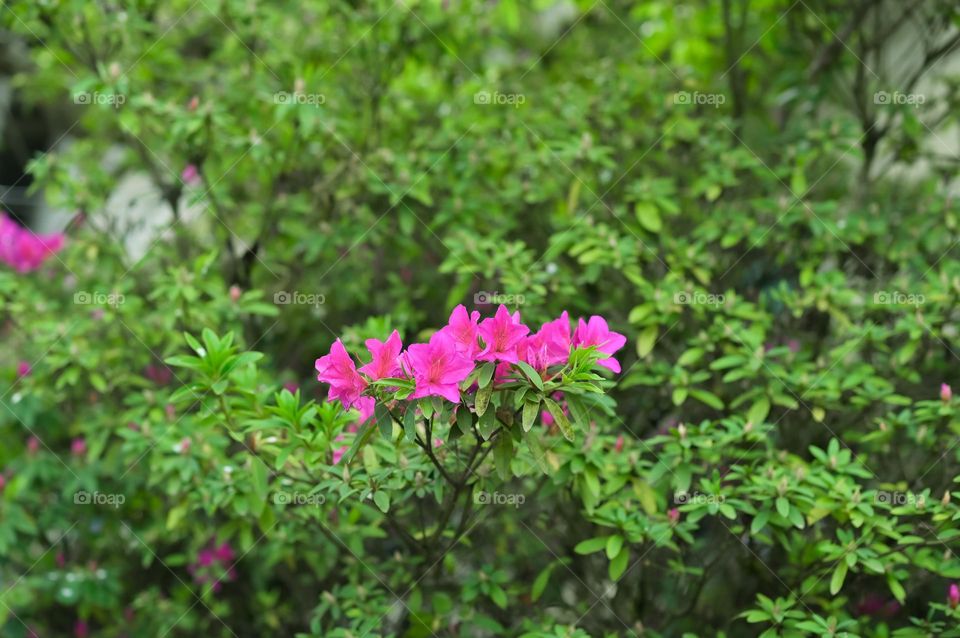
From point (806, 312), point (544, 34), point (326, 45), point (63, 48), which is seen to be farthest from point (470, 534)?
point (544, 34)

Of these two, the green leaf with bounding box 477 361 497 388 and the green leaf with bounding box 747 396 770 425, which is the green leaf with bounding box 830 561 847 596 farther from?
the green leaf with bounding box 477 361 497 388

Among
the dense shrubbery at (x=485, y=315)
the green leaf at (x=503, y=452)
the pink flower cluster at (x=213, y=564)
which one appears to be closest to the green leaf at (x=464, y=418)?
the dense shrubbery at (x=485, y=315)

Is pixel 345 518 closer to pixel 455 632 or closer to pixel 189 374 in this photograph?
pixel 455 632

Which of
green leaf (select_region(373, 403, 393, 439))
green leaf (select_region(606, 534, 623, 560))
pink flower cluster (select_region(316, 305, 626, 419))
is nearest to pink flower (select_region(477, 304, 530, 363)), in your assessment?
pink flower cluster (select_region(316, 305, 626, 419))

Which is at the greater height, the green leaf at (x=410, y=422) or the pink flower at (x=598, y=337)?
the pink flower at (x=598, y=337)

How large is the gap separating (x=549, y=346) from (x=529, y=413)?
0.16 meters

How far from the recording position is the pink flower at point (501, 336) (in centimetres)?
197

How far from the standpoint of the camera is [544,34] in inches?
206

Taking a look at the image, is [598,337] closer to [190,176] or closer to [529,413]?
[529,413]

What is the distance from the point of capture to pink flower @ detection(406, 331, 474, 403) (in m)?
1.96

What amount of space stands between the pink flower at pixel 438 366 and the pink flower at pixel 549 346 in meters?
0.15

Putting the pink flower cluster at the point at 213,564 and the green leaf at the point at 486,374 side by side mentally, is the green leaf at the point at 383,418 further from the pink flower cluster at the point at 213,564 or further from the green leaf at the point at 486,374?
the pink flower cluster at the point at 213,564

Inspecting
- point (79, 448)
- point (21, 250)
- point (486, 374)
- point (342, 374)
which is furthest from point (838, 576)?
point (21, 250)

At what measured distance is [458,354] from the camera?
6.52 ft
